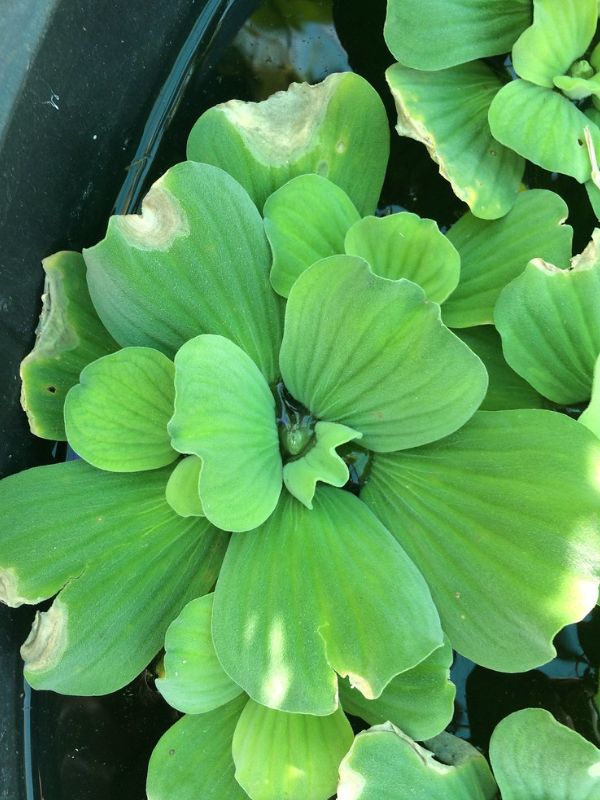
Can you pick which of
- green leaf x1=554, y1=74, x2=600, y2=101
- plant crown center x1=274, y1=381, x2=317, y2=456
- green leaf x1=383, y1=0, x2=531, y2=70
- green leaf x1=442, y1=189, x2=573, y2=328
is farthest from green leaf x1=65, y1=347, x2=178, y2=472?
green leaf x1=554, y1=74, x2=600, y2=101

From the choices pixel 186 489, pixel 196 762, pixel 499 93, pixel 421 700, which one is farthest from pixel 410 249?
pixel 196 762

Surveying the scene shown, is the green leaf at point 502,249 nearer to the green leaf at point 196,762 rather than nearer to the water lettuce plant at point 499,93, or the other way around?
the water lettuce plant at point 499,93

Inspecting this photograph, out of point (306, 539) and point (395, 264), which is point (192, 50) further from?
point (306, 539)

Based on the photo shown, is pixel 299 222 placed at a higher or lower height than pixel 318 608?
higher

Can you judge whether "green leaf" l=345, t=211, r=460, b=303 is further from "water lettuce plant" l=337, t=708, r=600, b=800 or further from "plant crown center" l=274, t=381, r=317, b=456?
"water lettuce plant" l=337, t=708, r=600, b=800

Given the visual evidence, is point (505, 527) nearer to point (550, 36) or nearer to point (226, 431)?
point (226, 431)

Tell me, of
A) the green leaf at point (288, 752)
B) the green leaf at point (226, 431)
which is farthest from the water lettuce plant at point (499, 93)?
the green leaf at point (288, 752)
